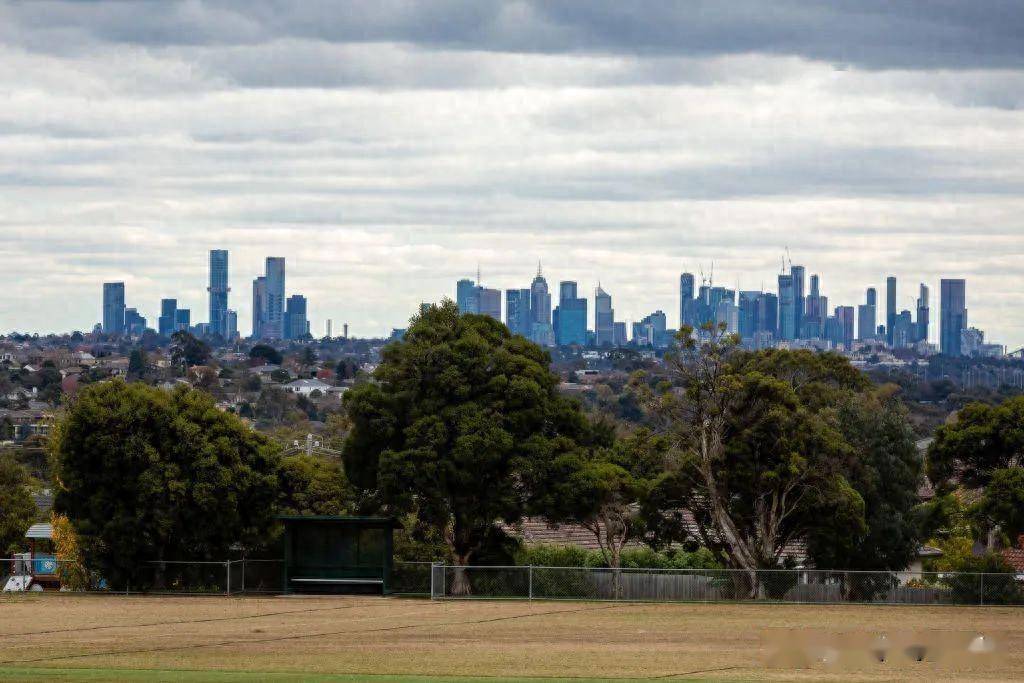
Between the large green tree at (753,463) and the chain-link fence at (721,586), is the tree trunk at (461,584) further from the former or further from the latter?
the large green tree at (753,463)

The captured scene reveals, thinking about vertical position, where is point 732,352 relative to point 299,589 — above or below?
above

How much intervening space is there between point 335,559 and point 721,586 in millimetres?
10821

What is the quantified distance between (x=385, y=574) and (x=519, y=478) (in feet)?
15.1

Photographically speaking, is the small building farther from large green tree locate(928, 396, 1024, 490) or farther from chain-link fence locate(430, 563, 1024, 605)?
large green tree locate(928, 396, 1024, 490)

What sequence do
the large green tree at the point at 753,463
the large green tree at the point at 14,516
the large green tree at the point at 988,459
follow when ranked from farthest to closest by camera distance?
the large green tree at the point at 14,516 → the large green tree at the point at 753,463 → the large green tree at the point at 988,459

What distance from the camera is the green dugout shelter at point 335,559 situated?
47.5 m

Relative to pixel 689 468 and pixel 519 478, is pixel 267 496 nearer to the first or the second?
pixel 519 478

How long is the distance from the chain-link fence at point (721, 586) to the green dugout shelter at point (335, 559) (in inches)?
81.1

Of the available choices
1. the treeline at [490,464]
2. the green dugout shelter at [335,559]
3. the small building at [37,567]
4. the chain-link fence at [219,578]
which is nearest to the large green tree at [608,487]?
the treeline at [490,464]

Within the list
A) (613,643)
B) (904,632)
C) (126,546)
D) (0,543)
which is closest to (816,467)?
(904,632)

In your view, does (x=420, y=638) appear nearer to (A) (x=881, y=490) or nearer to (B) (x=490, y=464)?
(B) (x=490, y=464)

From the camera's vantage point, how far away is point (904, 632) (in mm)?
37062

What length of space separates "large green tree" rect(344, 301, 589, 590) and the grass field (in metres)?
3.20

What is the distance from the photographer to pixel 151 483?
4603 centimetres
